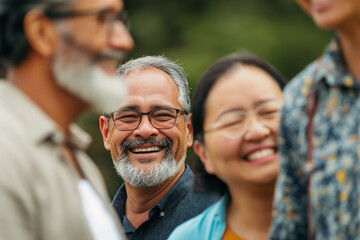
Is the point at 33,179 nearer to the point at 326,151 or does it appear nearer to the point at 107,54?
the point at 107,54

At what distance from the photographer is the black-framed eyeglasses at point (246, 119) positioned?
10.5ft

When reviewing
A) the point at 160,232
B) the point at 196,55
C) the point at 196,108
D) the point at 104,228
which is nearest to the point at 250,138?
the point at 196,108

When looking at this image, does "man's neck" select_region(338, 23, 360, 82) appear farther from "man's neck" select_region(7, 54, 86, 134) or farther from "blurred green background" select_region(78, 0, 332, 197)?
"blurred green background" select_region(78, 0, 332, 197)

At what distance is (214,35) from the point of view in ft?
43.9

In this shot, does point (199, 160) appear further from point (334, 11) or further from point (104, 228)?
point (334, 11)

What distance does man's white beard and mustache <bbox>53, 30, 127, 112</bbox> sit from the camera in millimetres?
2754

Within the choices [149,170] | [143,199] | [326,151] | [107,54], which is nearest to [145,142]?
[149,170]

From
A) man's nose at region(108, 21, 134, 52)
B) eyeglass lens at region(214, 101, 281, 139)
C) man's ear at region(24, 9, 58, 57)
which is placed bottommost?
eyeglass lens at region(214, 101, 281, 139)

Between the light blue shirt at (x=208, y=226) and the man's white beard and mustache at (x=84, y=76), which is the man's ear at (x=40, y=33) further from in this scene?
the light blue shirt at (x=208, y=226)

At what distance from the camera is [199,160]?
3662 mm

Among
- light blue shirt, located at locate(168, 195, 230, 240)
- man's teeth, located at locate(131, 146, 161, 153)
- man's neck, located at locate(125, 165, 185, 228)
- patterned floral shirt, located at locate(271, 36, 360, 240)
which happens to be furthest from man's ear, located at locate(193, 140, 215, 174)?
man's neck, located at locate(125, 165, 185, 228)

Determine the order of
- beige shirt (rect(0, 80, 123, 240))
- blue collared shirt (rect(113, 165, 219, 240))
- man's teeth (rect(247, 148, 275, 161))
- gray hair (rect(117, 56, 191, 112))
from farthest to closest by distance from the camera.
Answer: gray hair (rect(117, 56, 191, 112))
blue collared shirt (rect(113, 165, 219, 240))
man's teeth (rect(247, 148, 275, 161))
beige shirt (rect(0, 80, 123, 240))

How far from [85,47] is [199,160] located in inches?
42.2

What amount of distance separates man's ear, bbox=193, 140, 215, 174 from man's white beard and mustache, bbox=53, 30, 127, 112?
706mm
